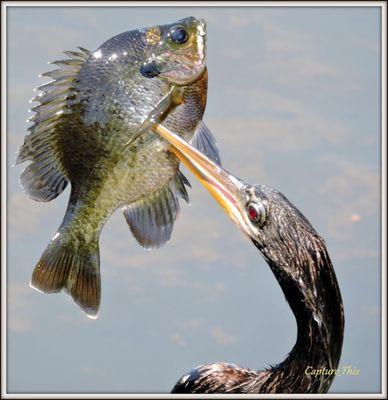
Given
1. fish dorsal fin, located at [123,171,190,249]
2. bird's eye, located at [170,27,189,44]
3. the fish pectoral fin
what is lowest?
fish dorsal fin, located at [123,171,190,249]

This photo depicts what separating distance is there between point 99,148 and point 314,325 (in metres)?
1.23

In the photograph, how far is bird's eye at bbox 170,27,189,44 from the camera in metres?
4.34

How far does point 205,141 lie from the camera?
14.3 feet

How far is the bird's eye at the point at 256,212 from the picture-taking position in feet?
12.3

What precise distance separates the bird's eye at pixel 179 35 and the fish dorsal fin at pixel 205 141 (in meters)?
0.38

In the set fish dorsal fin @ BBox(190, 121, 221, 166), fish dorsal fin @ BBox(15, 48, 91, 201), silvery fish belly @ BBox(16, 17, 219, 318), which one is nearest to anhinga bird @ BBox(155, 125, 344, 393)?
silvery fish belly @ BBox(16, 17, 219, 318)

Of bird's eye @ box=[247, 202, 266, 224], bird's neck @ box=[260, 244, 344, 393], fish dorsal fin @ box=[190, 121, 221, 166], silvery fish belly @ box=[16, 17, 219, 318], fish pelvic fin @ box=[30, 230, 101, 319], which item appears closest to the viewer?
bird's neck @ box=[260, 244, 344, 393]

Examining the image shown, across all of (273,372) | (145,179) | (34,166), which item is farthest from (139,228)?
(273,372)

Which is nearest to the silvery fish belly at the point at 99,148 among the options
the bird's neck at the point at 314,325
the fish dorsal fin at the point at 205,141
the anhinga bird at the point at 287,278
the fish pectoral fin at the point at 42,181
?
the fish pectoral fin at the point at 42,181

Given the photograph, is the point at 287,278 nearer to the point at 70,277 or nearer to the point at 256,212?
the point at 256,212

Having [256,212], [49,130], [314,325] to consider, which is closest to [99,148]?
[49,130]

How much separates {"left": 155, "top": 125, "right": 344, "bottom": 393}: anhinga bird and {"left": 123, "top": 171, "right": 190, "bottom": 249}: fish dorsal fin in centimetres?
40

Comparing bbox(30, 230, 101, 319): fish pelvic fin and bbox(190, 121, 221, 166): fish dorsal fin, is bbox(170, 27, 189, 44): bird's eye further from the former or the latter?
bbox(30, 230, 101, 319): fish pelvic fin

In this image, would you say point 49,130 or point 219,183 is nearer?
point 219,183
